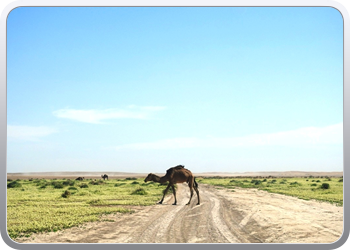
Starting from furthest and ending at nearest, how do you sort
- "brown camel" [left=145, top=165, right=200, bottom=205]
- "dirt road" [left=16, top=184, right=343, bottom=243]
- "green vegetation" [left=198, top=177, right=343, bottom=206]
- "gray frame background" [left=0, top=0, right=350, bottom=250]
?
"green vegetation" [left=198, top=177, right=343, bottom=206]
"brown camel" [left=145, top=165, right=200, bottom=205]
"dirt road" [left=16, top=184, right=343, bottom=243]
"gray frame background" [left=0, top=0, right=350, bottom=250]

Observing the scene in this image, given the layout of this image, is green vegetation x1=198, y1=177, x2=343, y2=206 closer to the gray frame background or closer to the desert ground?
the desert ground

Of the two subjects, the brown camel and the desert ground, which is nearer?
the desert ground

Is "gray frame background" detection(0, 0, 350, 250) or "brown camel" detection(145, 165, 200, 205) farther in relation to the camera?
"brown camel" detection(145, 165, 200, 205)

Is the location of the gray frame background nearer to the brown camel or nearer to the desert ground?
the desert ground

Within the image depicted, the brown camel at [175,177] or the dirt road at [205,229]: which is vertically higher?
the brown camel at [175,177]

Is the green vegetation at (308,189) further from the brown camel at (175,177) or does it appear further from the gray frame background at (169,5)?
the brown camel at (175,177)

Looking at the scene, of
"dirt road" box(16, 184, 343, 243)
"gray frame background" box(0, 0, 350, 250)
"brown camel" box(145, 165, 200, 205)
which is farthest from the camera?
"brown camel" box(145, 165, 200, 205)

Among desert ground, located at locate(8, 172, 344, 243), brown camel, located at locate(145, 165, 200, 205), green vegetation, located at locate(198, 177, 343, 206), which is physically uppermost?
brown camel, located at locate(145, 165, 200, 205)

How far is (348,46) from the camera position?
10852 millimetres

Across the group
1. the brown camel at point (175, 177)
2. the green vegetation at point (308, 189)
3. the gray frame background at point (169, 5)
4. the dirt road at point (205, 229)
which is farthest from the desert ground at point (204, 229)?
the brown camel at point (175, 177)

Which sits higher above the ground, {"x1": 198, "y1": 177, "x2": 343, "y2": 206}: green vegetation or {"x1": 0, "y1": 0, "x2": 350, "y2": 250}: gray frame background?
{"x1": 0, "y1": 0, "x2": 350, "y2": 250}: gray frame background

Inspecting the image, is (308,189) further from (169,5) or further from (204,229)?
(169,5)

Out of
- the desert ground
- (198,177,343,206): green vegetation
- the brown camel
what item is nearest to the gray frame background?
the desert ground
